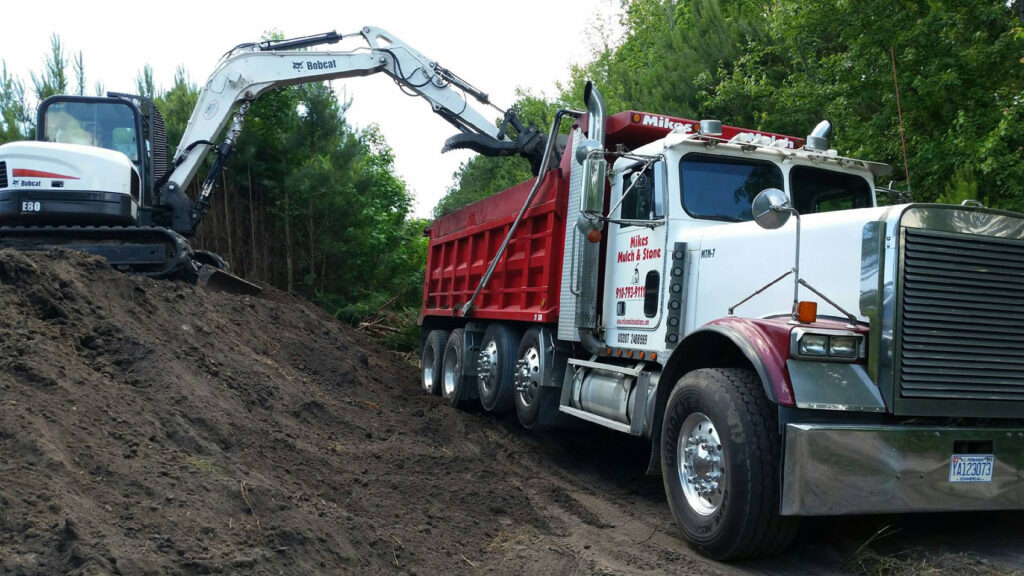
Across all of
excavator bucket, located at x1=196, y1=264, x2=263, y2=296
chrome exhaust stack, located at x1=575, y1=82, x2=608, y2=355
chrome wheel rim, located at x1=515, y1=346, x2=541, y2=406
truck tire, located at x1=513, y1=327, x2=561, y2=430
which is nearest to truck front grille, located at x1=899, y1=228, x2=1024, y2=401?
chrome exhaust stack, located at x1=575, y1=82, x2=608, y2=355

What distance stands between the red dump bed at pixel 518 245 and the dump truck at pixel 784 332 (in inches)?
3.5

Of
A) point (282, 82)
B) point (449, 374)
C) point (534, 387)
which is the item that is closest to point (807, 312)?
point (534, 387)

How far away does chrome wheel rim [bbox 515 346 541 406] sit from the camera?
7918 mm

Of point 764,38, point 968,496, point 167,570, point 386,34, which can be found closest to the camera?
point 167,570

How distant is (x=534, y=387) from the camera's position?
7.98 m

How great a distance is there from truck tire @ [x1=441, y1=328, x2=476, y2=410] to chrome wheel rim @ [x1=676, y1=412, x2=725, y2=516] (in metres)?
5.02

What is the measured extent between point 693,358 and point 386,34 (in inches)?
345

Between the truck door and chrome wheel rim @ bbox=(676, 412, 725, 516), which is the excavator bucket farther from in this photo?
chrome wheel rim @ bbox=(676, 412, 725, 516)

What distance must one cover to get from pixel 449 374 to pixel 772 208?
20.9 feet

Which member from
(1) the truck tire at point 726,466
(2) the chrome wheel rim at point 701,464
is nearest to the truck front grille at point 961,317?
(1) the truck tire at point 726,466

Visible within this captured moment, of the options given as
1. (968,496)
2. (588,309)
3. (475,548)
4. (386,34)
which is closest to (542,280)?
(588,309)

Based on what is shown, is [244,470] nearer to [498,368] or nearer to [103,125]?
[498,368]

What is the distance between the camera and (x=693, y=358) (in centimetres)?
525

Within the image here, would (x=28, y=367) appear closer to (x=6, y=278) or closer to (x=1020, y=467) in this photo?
(x=6, y=278)
